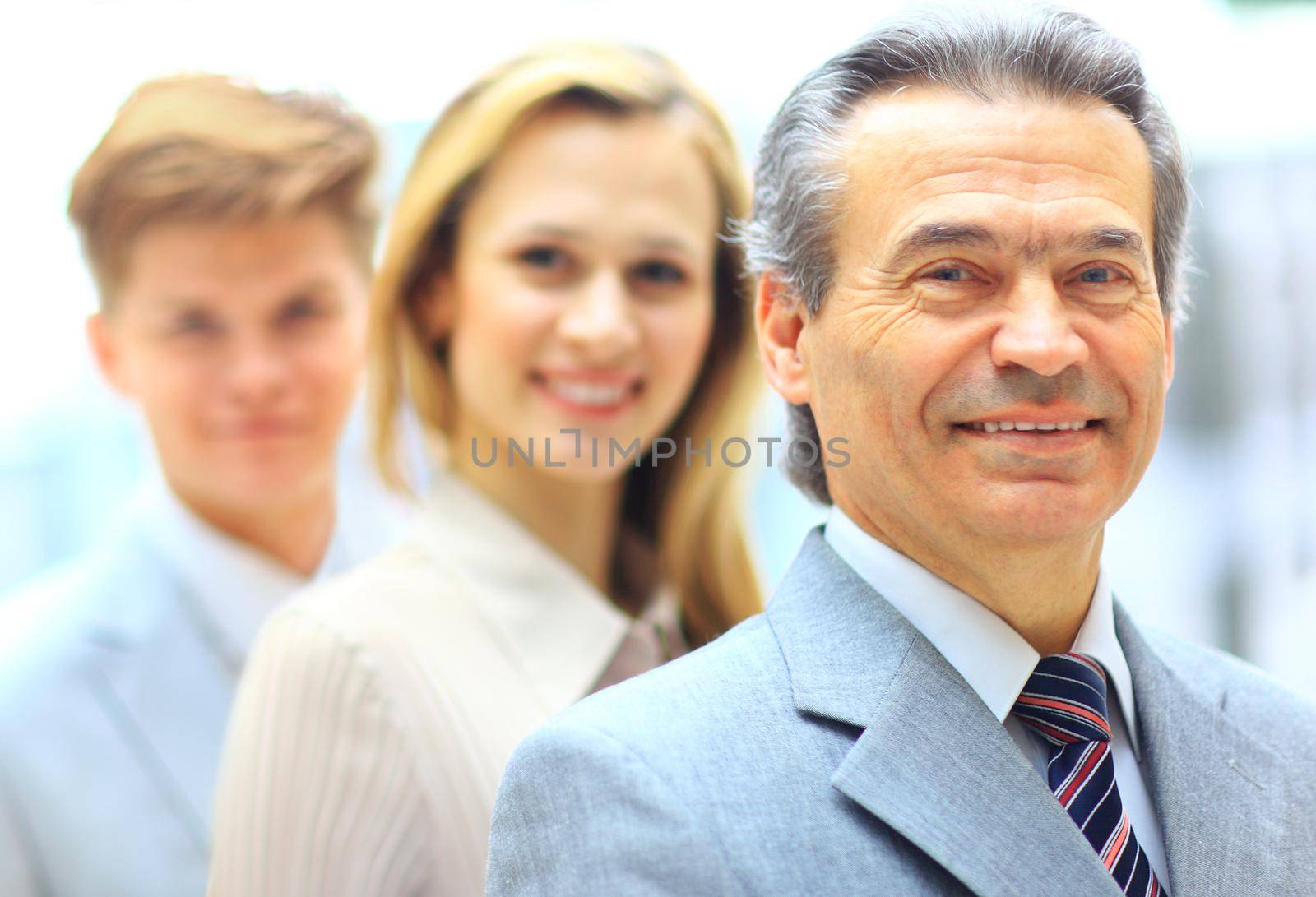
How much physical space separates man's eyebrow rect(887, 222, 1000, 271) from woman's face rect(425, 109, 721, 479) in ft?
2.26

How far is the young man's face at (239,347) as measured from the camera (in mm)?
1907

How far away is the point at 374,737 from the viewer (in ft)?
5.12

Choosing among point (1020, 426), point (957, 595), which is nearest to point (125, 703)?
point (957, 595)

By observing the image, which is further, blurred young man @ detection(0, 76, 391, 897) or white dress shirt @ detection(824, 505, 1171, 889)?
blurred young man @ detection(0, 76, 391, 897)

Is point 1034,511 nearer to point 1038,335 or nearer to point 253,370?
point 1038,335

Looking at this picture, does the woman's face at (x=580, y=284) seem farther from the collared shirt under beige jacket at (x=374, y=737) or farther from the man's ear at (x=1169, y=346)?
the man's ear at (x=1169, y=346)

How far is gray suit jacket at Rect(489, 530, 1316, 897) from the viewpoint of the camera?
3.32ft

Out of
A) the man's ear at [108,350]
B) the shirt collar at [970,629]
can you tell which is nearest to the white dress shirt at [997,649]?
the shirt collar at [970,629]

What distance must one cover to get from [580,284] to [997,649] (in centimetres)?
87

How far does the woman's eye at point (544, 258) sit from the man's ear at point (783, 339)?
0.52m

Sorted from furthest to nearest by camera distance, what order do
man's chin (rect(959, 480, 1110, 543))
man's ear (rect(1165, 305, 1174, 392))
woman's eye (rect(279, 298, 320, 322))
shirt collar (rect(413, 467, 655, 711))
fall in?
woman's eye (rect(279, 298, 320, 322)) → shirt collar (rect(413, 467, 655, 711)) → man's ear (rect(1165, 305, 1174, 392)) → man's chin (rect(959, 480, 1110, 543))

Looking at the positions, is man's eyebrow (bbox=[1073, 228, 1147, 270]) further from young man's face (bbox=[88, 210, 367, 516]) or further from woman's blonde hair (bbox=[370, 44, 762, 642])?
young man's face (bbox=[88, 210, 367, 516])

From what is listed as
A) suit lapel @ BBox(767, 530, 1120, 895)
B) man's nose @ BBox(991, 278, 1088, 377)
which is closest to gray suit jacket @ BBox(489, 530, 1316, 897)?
suit lapel @ BBox(767, 530, 1120, 895)

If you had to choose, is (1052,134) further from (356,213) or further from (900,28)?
(356,213)
